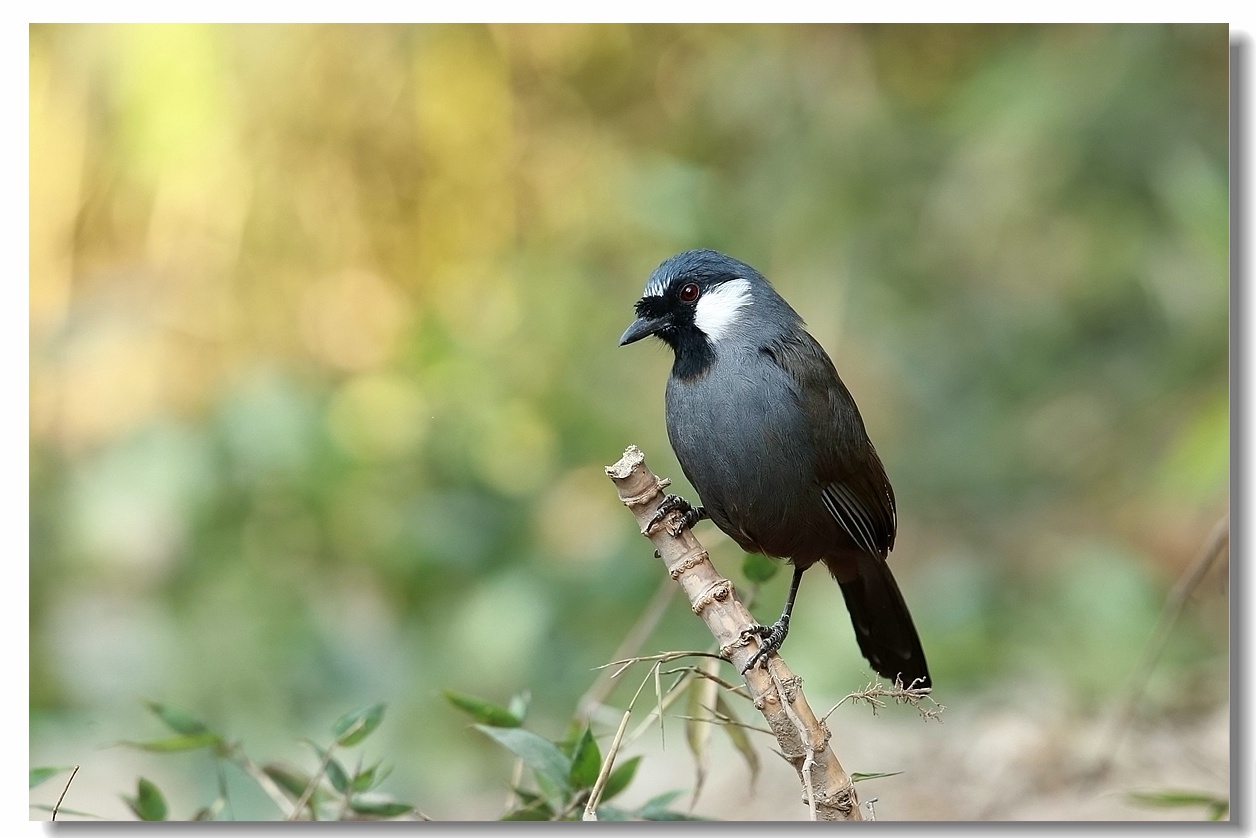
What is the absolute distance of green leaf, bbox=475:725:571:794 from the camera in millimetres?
2188

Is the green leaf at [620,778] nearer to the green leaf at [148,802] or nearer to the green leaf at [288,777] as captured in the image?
the green leaf at [288,777]

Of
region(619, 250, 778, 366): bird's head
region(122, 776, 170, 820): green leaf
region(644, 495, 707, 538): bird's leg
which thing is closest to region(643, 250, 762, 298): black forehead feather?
region(619, 250, 778, 366): bird's head

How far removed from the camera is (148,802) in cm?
236

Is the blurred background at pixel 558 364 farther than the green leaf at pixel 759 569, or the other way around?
the blurred background at pixel 558 364

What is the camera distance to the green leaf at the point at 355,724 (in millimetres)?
2270

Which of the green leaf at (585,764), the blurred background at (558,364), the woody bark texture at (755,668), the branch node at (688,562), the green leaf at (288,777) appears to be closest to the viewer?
the woody bark texture at (755,668)

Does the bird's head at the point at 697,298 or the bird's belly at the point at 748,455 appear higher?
the bird's head at the point at 697,298

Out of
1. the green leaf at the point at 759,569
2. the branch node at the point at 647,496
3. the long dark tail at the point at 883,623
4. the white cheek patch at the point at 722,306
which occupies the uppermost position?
the white cheek patch at the point at 722,306

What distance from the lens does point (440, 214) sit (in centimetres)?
370

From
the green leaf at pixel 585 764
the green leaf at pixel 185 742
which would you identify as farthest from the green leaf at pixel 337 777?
the green leaf at pixel 585 764
